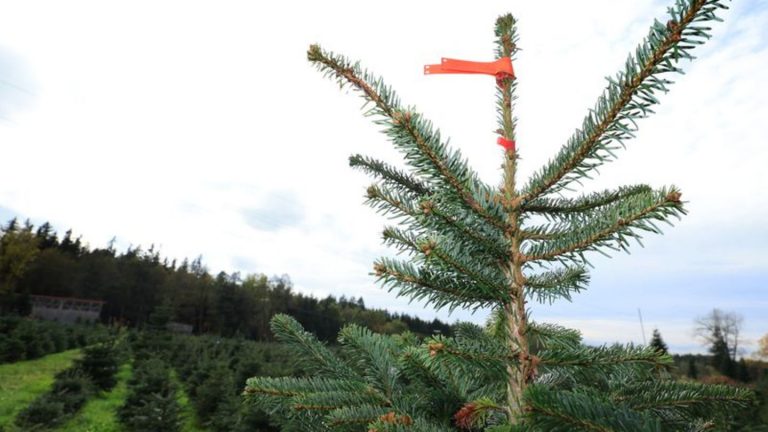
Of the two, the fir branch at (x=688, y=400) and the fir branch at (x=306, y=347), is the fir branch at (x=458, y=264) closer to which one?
the fir branch at (x=688, y=400)

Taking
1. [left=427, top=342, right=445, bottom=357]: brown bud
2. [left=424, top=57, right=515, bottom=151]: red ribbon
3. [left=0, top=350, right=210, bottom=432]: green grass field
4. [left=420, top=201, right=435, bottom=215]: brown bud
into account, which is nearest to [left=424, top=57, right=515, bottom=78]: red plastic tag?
[left=424, top=57, right=515, bottom=151]: red ribbon

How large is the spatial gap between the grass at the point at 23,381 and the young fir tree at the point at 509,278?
14.8 m

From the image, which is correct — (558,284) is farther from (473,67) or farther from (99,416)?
(99,416)

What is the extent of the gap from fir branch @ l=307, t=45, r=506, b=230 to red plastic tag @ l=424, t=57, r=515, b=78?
18 cm

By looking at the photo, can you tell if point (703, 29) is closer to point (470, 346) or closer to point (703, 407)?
point (470, 346)

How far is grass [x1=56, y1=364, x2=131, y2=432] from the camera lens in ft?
41.0

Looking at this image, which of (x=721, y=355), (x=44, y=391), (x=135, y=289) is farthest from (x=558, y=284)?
(x=135, y=289)

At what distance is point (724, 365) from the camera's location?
3753 centimetres

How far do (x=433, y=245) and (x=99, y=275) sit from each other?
2618 inches

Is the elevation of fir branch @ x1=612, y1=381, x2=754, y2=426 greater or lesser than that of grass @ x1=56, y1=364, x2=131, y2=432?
greater

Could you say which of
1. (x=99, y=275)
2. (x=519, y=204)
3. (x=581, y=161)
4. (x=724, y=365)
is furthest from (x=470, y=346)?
(x=99, y=275)

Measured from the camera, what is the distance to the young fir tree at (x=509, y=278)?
2.96ft

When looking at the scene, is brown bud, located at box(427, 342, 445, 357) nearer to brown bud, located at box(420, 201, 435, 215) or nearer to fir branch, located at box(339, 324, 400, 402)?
brown bud, located at box(420, 201, 435, 215)

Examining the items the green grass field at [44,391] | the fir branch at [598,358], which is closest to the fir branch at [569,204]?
the fir branch at [598,358]
